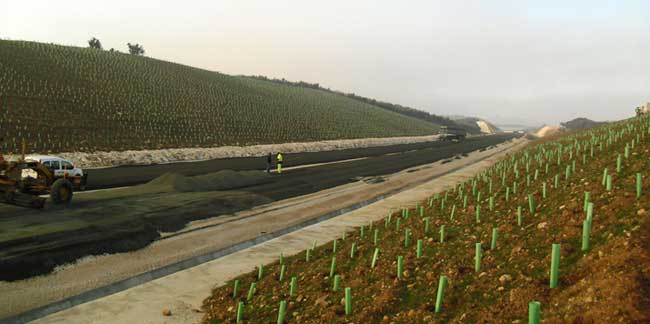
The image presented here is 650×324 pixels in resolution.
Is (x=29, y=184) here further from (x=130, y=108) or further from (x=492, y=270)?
(x=130, y=108)

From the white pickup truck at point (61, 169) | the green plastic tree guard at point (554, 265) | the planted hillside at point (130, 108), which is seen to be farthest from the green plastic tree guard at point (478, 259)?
the planted hillside at point (130, 108)

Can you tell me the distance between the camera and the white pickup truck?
21.4m

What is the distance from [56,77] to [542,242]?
66978 mm

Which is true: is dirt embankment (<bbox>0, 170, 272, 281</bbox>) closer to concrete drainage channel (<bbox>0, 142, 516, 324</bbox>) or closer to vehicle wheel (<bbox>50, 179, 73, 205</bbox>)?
vehicle wheel (<bbox>50, 179, 73, 205</bbox>)

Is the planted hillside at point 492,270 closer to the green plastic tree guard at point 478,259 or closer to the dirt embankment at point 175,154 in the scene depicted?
the green plastic tree guard at point 478,259

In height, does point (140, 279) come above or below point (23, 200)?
below

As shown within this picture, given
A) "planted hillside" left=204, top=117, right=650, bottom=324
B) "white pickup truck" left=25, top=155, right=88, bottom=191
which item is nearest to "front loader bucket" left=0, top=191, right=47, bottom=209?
"white pickup truck" left=25, top=155, right=88, bottom=191

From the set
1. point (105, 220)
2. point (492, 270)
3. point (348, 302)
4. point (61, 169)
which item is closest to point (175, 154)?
point (61, 169)

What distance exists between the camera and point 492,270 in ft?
29.1

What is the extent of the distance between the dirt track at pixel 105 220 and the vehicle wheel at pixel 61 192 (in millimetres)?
493

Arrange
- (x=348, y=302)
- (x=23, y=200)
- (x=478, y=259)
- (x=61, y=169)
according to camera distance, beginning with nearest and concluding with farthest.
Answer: (x=348, y=302), (x=478, y=259), (x=23, y=200), (x=61, y=169)

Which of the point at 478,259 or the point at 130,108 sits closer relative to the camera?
the point at 478,259

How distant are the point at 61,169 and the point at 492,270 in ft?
69.7

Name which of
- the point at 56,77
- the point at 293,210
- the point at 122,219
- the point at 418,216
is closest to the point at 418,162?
the point at 293,210
